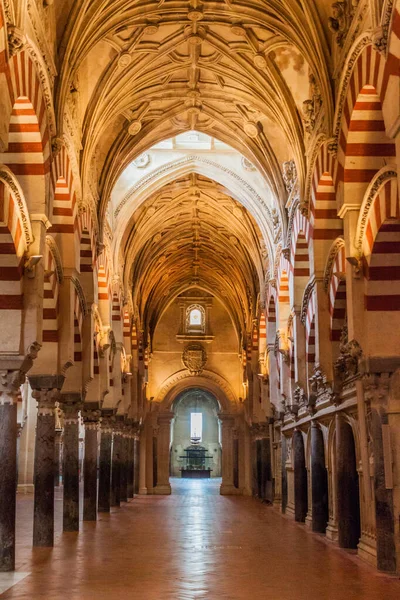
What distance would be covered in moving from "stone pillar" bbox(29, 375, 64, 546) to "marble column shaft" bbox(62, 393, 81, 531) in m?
1.98

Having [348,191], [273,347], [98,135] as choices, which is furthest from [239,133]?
[348,191]

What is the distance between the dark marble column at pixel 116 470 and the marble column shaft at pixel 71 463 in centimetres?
684

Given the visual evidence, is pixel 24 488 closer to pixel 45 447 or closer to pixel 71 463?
pixel 71 463

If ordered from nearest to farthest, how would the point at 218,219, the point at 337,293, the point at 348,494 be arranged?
1. the point at 348,494
2. the point at 337,293
3. the point at 218,219

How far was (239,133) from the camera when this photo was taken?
16875mm

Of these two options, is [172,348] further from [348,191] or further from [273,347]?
[348,191]

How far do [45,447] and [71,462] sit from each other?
2.36m

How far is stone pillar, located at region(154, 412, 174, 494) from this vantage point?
28.4 meters

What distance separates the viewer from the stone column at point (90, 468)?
15.6 metres

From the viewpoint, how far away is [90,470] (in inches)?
613

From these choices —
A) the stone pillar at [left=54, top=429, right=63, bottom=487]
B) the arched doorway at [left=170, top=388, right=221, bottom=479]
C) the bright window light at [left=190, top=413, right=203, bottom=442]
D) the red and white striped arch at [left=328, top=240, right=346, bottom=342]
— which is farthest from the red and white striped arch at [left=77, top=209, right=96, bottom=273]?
the bright window light at [left=190, top=413, right=203, bottom=442]

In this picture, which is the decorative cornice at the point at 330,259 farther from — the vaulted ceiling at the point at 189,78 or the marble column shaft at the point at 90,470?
the marble column shaft at the point at 90,470

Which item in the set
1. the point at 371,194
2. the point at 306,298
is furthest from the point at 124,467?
the point at 371,194

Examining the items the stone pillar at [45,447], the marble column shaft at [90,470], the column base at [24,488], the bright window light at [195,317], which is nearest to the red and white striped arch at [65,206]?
the stone pillar at [45,447]
